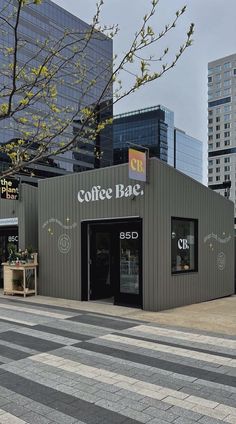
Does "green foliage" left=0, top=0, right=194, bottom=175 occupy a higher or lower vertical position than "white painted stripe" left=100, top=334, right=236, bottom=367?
higher

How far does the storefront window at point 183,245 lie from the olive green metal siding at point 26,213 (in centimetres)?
554

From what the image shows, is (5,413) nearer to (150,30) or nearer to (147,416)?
(147,416)

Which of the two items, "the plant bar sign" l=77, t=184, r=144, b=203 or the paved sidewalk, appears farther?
"the plant bar sign" l=77, t=184, r=144, b=203

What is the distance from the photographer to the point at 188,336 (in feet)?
25.4

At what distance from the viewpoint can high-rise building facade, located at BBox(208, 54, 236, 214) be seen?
13538cm

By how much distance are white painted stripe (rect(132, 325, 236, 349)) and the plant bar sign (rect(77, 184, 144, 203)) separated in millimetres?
3606

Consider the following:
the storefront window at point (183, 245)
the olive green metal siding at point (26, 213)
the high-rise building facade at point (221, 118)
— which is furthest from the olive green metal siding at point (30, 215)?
the high-rise building facade at point (221, 118)

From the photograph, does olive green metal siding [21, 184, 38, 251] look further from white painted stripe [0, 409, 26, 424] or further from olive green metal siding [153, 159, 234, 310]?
white painted stripe [0, 409, 26, 424]

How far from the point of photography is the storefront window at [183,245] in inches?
438

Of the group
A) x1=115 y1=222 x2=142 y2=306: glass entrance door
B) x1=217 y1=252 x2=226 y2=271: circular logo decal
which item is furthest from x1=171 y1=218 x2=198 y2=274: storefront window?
x1=217 y1=252 x2=226 y2=271: circular logo decal

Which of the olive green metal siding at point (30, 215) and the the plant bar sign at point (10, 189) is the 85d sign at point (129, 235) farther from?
the the plant bar sign at point (10, 189)

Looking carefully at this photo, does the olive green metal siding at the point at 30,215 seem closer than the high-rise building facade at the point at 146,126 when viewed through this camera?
Yes

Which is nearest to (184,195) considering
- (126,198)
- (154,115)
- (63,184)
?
(126,198)

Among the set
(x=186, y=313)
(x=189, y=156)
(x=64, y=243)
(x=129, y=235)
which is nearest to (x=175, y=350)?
(x=186, y=313)
